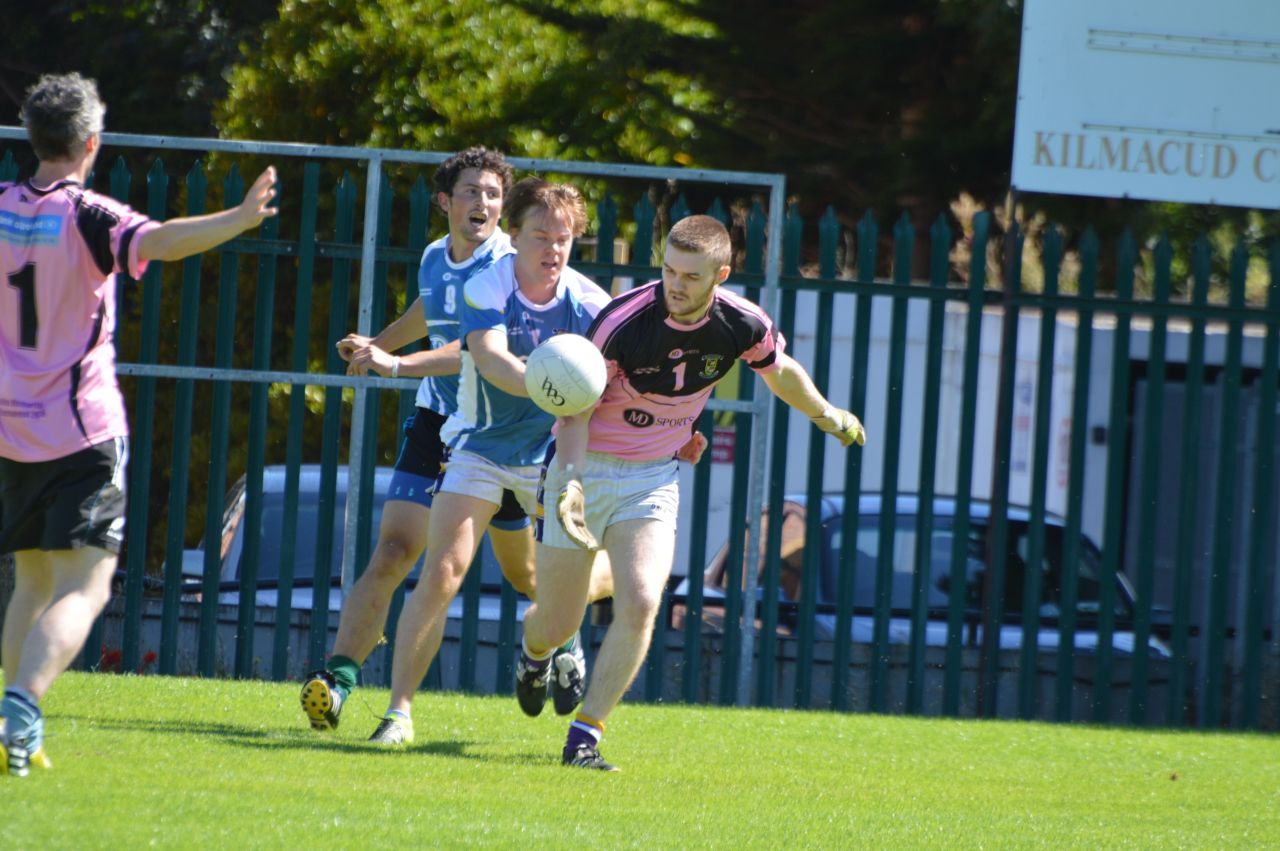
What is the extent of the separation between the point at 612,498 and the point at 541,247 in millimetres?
896

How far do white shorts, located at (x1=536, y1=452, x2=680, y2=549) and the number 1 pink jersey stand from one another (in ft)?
4.90

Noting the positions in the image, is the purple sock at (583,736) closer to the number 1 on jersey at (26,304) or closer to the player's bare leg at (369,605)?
the player's bare leg at (369,605)

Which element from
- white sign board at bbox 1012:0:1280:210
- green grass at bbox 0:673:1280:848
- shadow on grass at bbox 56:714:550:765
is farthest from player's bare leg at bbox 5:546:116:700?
white sign board at bbox 1012:0:1280:210

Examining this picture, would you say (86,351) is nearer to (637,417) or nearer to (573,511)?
(573,511)

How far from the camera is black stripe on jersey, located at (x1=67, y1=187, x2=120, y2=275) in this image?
4.78 metres

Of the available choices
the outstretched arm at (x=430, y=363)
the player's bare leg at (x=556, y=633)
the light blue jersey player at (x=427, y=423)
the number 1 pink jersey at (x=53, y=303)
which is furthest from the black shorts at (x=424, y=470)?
the number 1 pink jersey at (x=53, y=303)

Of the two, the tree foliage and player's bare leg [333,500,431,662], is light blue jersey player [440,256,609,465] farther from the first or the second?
the tree foliage

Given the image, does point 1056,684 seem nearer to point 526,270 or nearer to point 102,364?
point 526,270

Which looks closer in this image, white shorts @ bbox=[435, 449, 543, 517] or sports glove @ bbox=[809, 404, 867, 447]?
white shorts @ bbox=[435, 449, 543, 517]

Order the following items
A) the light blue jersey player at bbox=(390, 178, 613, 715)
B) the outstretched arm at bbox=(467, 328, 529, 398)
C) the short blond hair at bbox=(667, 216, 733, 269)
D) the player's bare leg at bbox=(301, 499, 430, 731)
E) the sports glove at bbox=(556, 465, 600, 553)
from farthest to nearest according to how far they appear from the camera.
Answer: the player's bare leg at bbox=(301, 499, 430, 731), the light blue jersey player at bbox=(390, 178, 613, 715), the outstretched arm at bbox=(467, 328, 529, 398), the short blond hair at bbox=(667, 216, 733, 269), the sports glove at bbox=(556, 465, 600, 553)

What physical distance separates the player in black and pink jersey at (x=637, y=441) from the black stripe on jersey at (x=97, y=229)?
149 centimetres

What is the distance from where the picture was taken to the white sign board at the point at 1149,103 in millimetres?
8781

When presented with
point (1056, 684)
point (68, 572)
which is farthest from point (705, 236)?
point (1056, 684)

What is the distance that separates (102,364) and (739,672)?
13.5 feet
